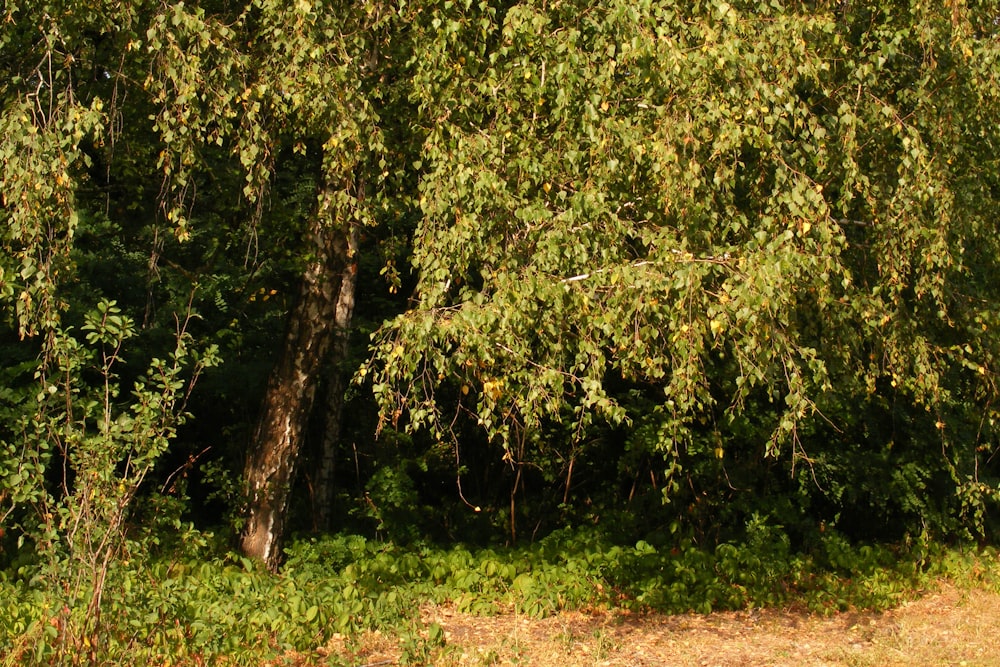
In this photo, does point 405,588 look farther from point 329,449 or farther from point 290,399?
point 329,449

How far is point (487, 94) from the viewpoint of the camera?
6.02m

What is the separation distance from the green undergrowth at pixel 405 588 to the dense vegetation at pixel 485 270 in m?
0.03

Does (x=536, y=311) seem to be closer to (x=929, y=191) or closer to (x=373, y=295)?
(x=929, y=191)

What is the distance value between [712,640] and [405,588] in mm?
2190

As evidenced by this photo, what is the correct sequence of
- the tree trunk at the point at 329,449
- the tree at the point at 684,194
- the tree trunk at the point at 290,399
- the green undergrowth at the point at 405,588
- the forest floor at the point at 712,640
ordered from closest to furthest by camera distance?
the tree at the point at 684,194 < the green undergrowth at the point at 405,588 < the forest floor at the point at 712,640 < the tree trunk at the point at 290,399 < the tree trunk at the point at 329,449

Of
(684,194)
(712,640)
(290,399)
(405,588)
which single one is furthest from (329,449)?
(684,194)

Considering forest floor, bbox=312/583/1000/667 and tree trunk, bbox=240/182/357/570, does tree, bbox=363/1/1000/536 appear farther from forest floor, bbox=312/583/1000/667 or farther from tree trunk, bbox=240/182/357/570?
tree trunk, bbox=240/182/357/570

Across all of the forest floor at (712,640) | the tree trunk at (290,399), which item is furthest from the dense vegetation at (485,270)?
the forest floor at (712,640)

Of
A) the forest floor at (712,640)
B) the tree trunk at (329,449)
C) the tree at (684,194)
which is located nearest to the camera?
the tree at (684,194)

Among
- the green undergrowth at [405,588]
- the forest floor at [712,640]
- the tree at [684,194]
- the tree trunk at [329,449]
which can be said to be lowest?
the forest floor at [712,640]

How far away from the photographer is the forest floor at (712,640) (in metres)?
6.74

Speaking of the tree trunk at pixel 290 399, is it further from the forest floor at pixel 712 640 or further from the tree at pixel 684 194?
the tree at pixel 684 194

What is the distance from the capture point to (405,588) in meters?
7.74

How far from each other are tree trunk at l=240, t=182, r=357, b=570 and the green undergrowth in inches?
13.1
